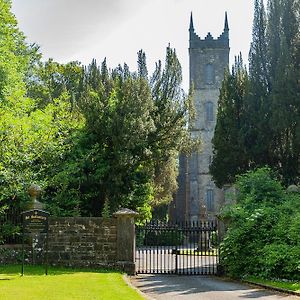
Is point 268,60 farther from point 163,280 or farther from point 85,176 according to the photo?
point 163,280

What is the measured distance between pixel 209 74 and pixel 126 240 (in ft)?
127

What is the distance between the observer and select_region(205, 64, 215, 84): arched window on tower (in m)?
53.9

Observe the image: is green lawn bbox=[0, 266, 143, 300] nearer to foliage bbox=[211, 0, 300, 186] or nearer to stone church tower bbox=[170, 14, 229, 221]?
foliage bbox=[211, 0, 300, 186]

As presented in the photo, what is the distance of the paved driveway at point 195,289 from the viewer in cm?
1234

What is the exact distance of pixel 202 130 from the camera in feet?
172

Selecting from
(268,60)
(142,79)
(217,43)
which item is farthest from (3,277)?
(217,43)

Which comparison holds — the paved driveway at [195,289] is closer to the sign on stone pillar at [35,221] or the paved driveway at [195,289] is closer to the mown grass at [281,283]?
the mown grass at [281,283]

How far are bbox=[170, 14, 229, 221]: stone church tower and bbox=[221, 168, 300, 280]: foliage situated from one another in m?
31.5

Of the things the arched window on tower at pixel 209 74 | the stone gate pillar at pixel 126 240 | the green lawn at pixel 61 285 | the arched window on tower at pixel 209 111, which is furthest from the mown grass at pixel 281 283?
the arched window on tower at pixel 209 74

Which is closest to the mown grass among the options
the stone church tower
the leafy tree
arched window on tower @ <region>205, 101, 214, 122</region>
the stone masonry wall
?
the stone masonry wall

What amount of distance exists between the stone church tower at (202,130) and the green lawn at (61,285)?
35115 millimetres

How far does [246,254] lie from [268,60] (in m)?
13.0

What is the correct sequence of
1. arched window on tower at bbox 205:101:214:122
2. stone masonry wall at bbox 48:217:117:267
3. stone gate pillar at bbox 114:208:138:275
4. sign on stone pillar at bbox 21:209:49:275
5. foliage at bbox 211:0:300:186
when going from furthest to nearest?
arched window on tower at bbox 205:101:214:122, foliage at bbox 211:0:300:186, stone masonry wall at bbox 48:217:117:267, stone gate pillar at bbox 114:208:138:275, sign on stone pillar at bbox 21:209:49:275

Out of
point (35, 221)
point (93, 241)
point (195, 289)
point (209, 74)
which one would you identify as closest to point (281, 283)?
point (195, 289)
